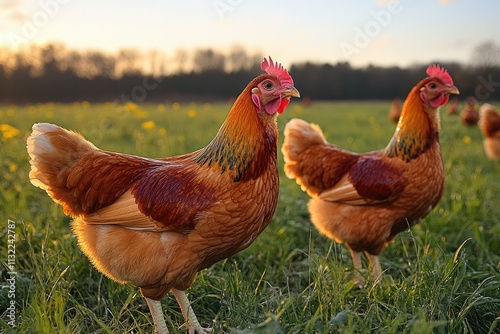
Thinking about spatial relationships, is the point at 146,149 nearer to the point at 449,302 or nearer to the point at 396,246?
the point at 396,246

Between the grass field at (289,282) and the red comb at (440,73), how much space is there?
1.39 metres

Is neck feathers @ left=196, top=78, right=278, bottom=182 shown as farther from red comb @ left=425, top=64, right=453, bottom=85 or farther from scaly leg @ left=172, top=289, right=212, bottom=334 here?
red comb @ left=425, top=64, right=453, bottom=85

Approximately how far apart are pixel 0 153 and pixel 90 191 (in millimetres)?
5307

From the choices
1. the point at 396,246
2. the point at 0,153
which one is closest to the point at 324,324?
the point at 396,246

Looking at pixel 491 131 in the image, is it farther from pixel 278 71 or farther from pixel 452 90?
pixel 278 71

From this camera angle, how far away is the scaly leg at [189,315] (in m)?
2.81

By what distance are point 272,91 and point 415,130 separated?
1712 mm

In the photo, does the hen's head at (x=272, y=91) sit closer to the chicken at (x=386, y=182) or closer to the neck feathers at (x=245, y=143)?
the neck feathers at (x=245, y=143)

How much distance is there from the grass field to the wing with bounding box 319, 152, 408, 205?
0.49 metres

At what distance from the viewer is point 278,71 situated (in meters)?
2.75

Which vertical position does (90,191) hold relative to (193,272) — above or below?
above

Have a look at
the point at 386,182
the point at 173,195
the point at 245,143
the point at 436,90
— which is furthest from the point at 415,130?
the point at 173,195

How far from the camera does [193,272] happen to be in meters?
2.73

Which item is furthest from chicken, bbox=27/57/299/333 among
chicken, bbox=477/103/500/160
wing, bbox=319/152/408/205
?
chicken, bbox=477/103/500/160
